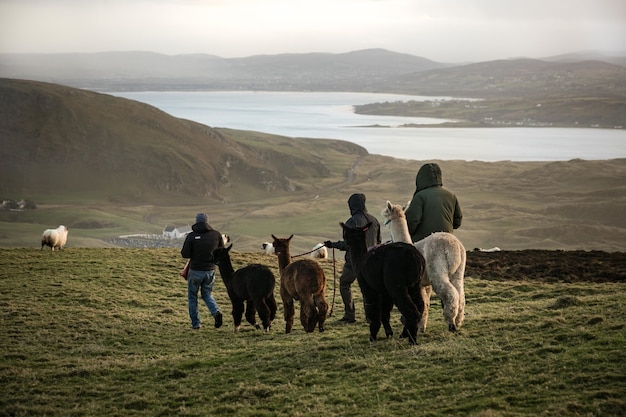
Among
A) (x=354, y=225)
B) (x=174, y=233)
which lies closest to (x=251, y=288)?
(x=354, y=225)

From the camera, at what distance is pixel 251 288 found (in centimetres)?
1413

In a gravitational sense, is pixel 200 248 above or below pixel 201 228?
below

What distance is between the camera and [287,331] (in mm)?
14117

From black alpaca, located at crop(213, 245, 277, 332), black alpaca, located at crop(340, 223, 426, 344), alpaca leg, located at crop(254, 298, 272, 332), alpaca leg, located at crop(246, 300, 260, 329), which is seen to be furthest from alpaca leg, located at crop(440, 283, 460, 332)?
alpaca leg, located at crop(246, 300, 260, 329)

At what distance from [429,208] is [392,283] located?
2447 mm

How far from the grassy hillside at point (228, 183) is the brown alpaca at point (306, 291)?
61.4m

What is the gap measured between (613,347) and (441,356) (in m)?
2.36

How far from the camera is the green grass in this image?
8.64 metres

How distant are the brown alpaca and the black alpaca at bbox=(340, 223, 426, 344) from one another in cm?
154

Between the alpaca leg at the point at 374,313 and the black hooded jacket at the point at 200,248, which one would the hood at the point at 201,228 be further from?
the alpaca leg at the point at 374,313

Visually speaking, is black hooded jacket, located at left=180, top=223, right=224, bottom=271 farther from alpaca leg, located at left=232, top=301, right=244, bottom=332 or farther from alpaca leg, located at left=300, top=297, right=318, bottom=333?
alpaca leg, located at left=300, top=297, right=318, bottom=333

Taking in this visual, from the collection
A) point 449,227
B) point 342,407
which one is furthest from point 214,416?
point 449,227

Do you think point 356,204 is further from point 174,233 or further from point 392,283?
point 174,233

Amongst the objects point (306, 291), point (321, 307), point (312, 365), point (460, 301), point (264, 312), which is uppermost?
point (460, 301)
